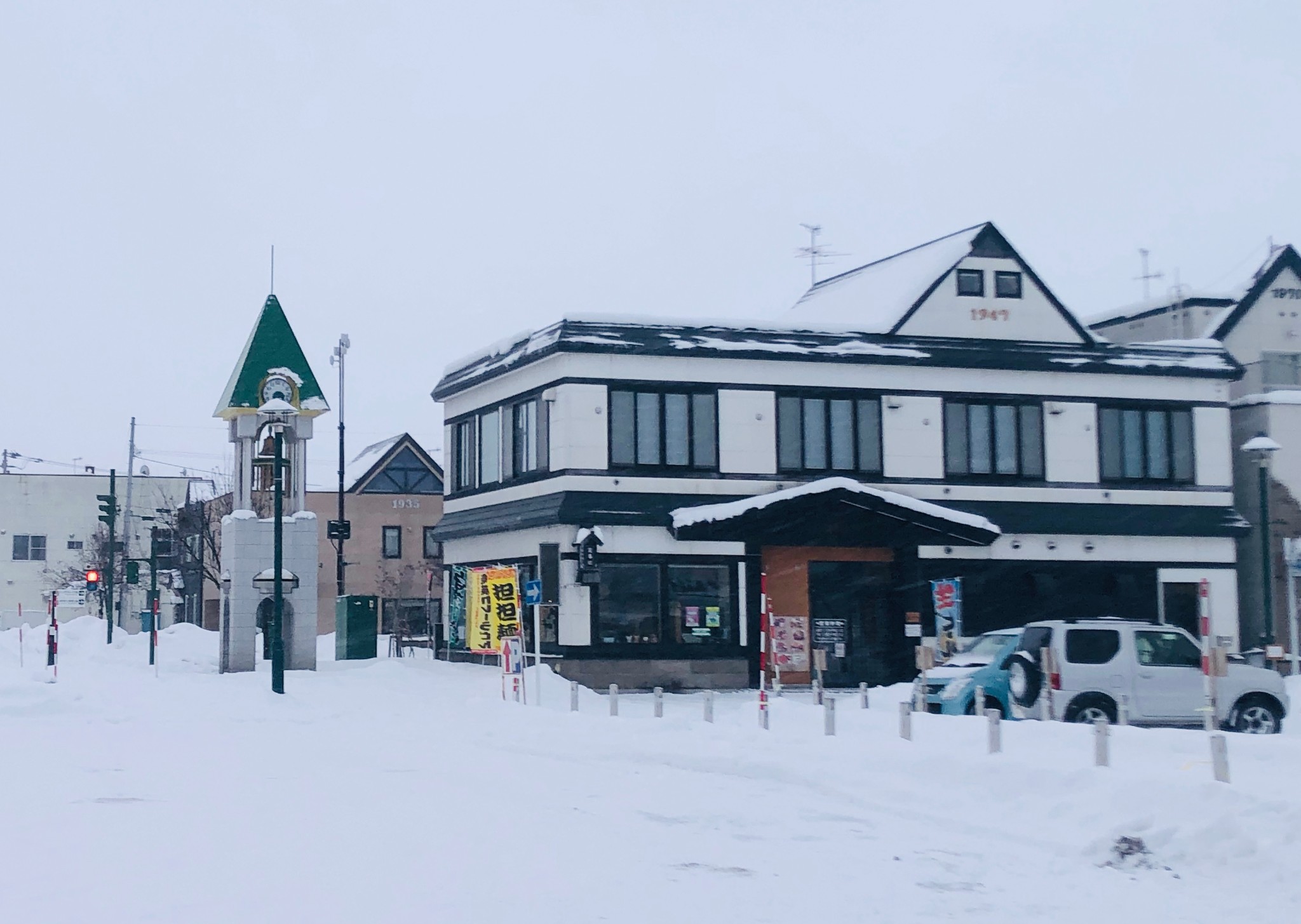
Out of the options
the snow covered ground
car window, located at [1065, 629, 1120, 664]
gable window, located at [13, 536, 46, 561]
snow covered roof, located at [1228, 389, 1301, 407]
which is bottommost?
the snow covered ground

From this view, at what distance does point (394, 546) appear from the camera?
66312 mm

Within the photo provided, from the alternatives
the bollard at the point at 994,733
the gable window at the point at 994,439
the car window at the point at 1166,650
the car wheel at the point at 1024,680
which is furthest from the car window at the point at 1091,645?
the gable window at the point at 994,439

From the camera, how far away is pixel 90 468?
98562 mm

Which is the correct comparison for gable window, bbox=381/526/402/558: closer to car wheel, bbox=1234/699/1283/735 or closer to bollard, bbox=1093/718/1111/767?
car wheel, bbox=1234/699/1283/735

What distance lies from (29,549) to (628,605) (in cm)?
6513

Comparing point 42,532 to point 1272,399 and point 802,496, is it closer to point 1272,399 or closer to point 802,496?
point 802,496

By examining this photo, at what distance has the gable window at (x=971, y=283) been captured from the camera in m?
37.0

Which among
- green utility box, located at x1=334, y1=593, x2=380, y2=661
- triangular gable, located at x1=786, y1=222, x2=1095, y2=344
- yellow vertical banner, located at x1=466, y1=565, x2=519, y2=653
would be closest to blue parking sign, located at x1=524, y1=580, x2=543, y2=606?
yellow vertical banner, located at x1=466, y1=565, x2=519, y2=653

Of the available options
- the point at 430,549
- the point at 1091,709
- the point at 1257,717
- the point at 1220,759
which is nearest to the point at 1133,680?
the point at 1091,709

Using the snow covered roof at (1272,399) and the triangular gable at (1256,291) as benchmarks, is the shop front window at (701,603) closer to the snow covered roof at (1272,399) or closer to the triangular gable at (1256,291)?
the snow covered roof at (1272,399)

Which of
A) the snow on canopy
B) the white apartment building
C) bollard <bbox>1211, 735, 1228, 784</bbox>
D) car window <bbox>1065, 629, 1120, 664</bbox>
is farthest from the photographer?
the white apartment building

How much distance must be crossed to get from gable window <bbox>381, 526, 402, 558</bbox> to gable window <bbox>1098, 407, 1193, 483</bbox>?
117ft

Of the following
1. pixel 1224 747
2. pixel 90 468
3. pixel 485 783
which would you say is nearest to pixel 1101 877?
pixel 1224 747

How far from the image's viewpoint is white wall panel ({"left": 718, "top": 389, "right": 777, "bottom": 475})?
3459cm
